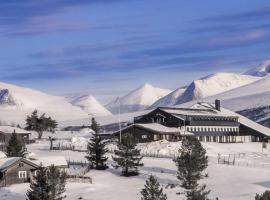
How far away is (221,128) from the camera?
163 m

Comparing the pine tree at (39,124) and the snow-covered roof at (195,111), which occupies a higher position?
the snow-covered roof at (195,111)

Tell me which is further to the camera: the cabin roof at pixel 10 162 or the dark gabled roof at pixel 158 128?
the dark gabled roof at pixel 158 128

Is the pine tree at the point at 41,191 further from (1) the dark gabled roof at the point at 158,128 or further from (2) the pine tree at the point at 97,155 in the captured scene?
(1) the dark gabled roof at the point at 158,128

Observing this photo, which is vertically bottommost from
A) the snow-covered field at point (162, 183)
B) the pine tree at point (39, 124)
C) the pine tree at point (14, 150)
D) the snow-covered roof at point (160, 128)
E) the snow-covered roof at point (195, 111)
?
the snow-covered field at point (162, 183)

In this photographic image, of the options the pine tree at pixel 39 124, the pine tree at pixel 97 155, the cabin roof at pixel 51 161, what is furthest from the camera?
the pine tree at pixel 39 124

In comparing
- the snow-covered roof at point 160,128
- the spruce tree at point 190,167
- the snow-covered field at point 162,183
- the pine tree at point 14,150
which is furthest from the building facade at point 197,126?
the spruce tree at point 190,167

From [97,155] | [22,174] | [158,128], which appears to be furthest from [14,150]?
[158,128]

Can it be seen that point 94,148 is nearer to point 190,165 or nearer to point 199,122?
point 190,165

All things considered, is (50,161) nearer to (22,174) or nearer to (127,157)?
(22,174)

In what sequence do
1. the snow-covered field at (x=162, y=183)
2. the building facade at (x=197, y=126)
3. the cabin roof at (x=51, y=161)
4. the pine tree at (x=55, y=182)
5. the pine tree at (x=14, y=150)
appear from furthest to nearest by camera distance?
1. the building facade at (x=197, y=126)
2. the pine tree at (x=14, y=150)
3. the cabin roof at (x=51, y=161)
4. the snow-covered field at (x=162, y=183)
5. the pine tree at (x=55, y=182)

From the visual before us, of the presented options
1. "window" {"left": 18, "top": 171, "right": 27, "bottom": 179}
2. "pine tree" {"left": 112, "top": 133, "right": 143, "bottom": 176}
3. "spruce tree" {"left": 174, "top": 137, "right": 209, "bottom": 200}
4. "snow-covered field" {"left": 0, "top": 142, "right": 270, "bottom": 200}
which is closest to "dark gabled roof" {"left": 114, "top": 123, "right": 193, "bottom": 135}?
"snow-covered field" {"left": 0, "top": 142, "right": 270, "bottom": 200}

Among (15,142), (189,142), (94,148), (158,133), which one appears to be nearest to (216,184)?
(189,142)

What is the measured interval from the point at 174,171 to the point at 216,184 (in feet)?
34.6

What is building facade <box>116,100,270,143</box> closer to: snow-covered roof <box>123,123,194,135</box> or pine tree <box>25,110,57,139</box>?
snow-covered roof <box>123,123,194,135</box>
